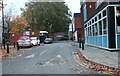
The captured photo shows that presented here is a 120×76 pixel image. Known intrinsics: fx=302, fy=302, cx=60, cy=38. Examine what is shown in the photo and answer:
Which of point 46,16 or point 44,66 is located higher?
point 46,16

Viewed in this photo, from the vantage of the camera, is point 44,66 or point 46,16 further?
point 46,16

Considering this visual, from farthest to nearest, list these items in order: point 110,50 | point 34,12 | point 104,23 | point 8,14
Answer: point 34,12 → point 8,14 → point 104,23 → point 110,50

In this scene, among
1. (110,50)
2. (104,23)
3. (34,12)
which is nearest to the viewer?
(110,50)

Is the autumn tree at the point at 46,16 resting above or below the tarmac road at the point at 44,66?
above

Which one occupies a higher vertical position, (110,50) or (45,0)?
(45,0)

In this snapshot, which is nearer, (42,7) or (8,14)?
(8,14)

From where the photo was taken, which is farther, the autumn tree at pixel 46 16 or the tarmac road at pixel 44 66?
the autumn tree at pixel 46 16

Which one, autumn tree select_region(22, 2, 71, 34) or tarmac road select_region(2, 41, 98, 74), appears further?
autumn tree select_region(22, 2, 71, 34)

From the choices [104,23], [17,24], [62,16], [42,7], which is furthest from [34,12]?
[104,23]

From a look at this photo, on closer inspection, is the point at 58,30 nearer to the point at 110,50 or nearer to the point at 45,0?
the point at 45,0

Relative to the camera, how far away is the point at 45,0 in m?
94.9

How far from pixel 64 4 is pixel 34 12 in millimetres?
13910

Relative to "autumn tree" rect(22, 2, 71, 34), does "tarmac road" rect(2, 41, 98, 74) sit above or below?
below

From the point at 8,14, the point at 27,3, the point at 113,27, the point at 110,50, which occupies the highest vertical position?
the point at 27,3
